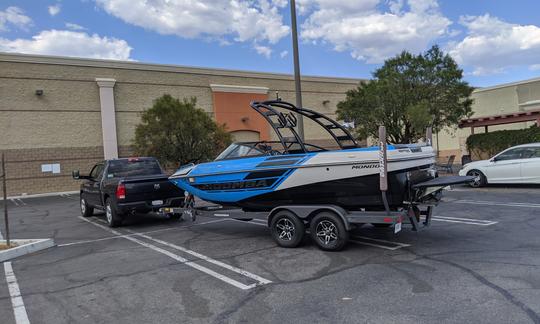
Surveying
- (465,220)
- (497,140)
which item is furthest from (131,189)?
(497,140)

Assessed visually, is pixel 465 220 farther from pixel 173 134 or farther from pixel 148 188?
pixel 173 134

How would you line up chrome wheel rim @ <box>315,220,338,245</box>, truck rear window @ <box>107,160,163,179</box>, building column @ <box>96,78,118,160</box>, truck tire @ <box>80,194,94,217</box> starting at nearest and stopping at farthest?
1. chrome wheel rim @ <box>315,220,338,245</box>
2. truck rear window @ <box>107,160,163,179</box>
3. truck tire @ <box>80,194,94,217</box>
4. building column @ <box>96,78,118,160</box>

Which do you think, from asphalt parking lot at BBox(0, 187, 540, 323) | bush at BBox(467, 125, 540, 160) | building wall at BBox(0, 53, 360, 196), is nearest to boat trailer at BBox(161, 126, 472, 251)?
asphalt parking lot at BBox(0, 187, 540, 323)

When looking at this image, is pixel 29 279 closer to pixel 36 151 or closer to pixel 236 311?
pixel 236 311

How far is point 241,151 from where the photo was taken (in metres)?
8.23

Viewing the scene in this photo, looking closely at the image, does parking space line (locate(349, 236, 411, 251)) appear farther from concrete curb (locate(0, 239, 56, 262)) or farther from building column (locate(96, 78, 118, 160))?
building column (locate(96, 78, 118, 160))

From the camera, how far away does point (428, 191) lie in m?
6.82

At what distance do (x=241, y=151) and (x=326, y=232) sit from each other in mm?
2375

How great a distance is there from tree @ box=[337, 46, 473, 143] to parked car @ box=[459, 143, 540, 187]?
14.9 ft

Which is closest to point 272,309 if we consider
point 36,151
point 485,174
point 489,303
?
point 489,303

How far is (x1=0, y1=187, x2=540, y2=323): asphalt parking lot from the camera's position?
4.37 m

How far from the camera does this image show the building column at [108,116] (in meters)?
24.5

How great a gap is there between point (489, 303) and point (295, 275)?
2.32 metres

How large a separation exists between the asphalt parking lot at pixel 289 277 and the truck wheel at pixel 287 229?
15 cm
